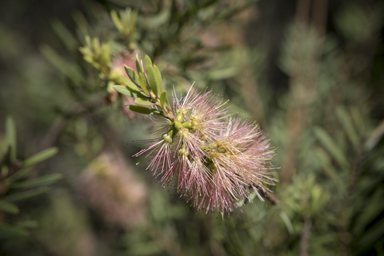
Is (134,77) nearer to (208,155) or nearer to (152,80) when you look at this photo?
(152,80)

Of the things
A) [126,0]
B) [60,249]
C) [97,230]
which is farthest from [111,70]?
[97,230]

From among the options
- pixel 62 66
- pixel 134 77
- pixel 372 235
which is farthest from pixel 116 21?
pixel 372 235

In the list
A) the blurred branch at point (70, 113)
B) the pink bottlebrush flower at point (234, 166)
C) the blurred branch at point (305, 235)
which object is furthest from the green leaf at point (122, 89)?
the blurred branch at point (305, 235)

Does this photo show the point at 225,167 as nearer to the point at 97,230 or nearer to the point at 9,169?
the point at 9,169

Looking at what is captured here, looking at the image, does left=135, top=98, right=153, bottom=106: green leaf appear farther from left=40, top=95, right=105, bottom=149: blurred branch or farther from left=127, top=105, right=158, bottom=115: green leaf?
left=40, top=95, right=105, bottom=149: blurred branch

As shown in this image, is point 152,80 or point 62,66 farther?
point 62,66

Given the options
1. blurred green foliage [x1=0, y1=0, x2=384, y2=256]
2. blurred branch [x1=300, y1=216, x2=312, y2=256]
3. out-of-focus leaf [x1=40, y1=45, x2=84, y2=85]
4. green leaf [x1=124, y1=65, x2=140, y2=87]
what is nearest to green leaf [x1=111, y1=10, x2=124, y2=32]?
blurred green foliage [x1=0, y1=0, x2=384, y2=256]

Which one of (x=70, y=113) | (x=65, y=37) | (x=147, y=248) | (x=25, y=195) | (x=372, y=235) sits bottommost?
(x=372, y=235)

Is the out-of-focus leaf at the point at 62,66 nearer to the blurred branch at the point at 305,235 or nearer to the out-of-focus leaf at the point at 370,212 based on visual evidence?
the blurred branch at the point at 305,235
